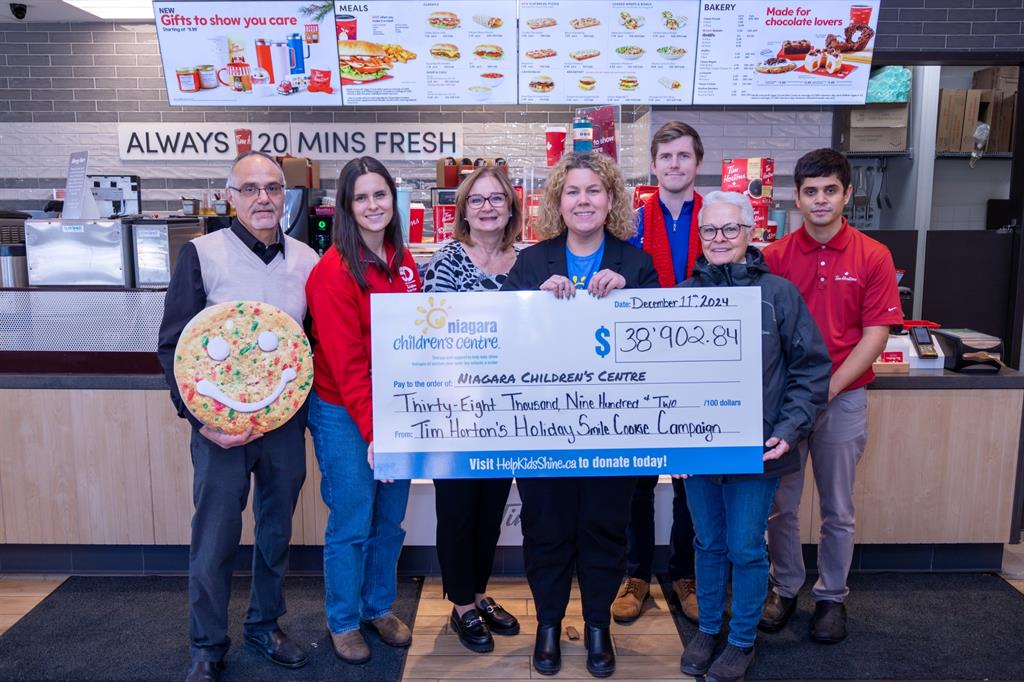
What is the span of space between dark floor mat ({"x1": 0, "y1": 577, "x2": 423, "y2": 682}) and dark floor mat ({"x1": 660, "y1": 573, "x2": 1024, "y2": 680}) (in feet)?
4.16

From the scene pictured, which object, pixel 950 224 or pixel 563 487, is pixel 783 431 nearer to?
pixel 563 487

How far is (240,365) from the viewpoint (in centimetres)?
256

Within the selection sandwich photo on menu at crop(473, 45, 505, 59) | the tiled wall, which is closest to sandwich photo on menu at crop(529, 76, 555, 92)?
sandwich photo on menu at crop(473, 45, 505, 59)

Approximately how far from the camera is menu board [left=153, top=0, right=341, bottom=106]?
498cm

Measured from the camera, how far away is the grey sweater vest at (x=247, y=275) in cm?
260

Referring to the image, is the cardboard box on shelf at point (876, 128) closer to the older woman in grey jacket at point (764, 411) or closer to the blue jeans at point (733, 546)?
the older woman in grey jacket at point (764, 411)

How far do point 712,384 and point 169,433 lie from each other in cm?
229

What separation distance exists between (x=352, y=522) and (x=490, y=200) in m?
1.16

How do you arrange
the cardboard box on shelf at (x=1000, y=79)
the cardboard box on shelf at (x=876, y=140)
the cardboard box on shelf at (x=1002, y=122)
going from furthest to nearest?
the cardboard box on shelf at (x=876, y=140)
the cardboard box on shelf at (x=1000, y=79)
the cardboard box on shelf at (x=1002, y=122)

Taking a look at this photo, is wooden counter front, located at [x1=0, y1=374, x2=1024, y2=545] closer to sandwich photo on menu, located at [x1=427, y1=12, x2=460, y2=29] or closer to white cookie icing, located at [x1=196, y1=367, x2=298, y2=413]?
white cookie icing, located at [x1=196, y1=367, x2=298, y2=413]

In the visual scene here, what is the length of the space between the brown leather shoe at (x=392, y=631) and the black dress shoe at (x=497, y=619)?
0.29 meters

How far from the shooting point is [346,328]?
262cm

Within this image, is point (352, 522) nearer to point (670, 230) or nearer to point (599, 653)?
point (599, 653)

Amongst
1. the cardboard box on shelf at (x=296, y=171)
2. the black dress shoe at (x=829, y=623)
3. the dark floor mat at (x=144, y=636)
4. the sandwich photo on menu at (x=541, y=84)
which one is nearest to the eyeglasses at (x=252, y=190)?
the dark floor mat at (x=144, y=636)
